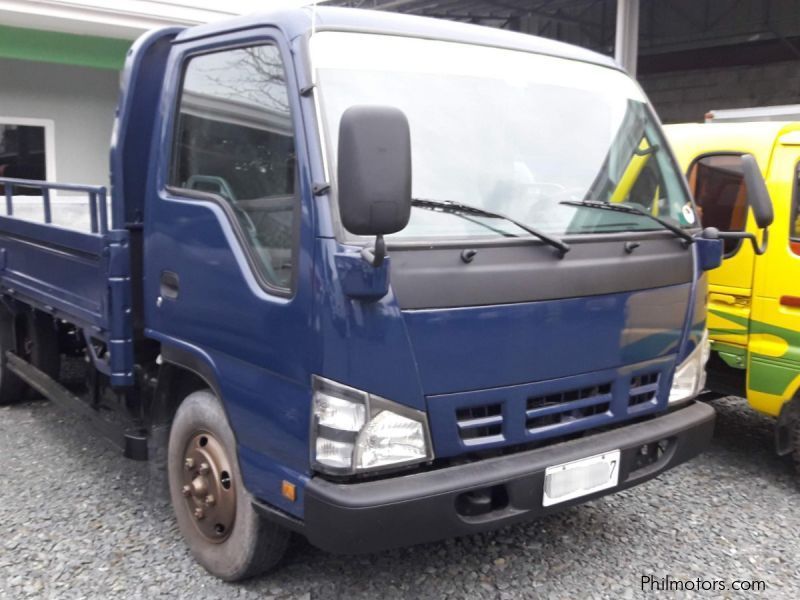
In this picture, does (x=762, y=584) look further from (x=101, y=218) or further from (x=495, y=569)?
(x=101, y=218)

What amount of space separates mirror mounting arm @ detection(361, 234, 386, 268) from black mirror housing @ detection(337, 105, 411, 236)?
3cm

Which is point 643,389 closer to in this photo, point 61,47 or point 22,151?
point 61,47

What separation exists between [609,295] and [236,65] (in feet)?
5.49

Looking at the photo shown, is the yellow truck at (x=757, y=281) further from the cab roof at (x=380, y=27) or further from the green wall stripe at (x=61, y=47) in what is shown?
the green wall stripe at (x=61, y=47)

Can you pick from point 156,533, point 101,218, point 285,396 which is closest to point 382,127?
Answer: point 285,396

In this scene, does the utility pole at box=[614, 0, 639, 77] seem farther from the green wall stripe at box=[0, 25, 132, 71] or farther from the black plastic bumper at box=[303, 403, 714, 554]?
the black plastic bumper at box=[303, 403, 714, 554]

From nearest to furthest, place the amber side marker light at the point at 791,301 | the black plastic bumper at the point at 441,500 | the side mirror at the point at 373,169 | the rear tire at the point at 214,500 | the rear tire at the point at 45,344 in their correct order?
the side mirror at the point at 373,169, the black plastic bumper at the point at 441,500, the rear tire at the point at 214,500, the amber side marker light at the point at 791,301, the rear tire at the point at 45,344

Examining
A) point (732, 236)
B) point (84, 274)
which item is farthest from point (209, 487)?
point (732, 236)

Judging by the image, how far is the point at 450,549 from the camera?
3.49 metres

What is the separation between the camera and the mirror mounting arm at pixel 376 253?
2318 mm

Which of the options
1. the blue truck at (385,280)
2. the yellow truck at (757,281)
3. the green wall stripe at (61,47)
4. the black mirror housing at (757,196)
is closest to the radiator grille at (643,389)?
the blue truck at (385,280)

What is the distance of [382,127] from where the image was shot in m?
2.27
